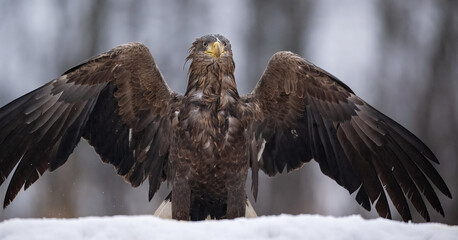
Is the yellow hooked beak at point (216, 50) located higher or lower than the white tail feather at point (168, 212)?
higher

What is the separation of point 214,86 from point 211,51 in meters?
0.27

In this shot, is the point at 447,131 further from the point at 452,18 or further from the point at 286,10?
the point at 286,10

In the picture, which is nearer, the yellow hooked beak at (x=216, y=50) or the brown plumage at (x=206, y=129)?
the brown plumage at (x=206, y=129)

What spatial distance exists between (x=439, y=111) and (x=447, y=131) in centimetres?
43

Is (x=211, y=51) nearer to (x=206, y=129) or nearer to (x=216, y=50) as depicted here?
(x=216, y=50)

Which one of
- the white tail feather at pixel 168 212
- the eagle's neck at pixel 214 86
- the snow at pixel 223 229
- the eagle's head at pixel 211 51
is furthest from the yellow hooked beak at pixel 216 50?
the snow at pixel 223 229

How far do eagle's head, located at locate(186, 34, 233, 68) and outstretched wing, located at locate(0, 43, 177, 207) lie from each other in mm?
356

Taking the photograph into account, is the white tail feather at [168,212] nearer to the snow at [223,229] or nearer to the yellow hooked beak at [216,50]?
the yellow hooked beak at [216,50]

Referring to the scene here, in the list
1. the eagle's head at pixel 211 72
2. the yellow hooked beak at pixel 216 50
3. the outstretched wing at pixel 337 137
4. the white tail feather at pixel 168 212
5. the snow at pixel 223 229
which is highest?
the yellow hooked beak at pixel 216 50

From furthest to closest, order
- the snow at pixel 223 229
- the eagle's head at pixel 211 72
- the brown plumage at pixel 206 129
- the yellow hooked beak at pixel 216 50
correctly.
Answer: the eagle's head at pixel 211 72, the yellow hooked beak at pixel 216 50, the brown plumage at pixel 206 129, the snow at pixel 223 229

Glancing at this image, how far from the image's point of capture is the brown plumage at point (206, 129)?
210 inches

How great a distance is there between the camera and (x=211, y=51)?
5.49 meters

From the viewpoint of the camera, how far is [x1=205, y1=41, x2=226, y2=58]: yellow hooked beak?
5.45 meters

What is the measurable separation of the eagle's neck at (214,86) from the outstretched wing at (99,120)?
295 millimetres
